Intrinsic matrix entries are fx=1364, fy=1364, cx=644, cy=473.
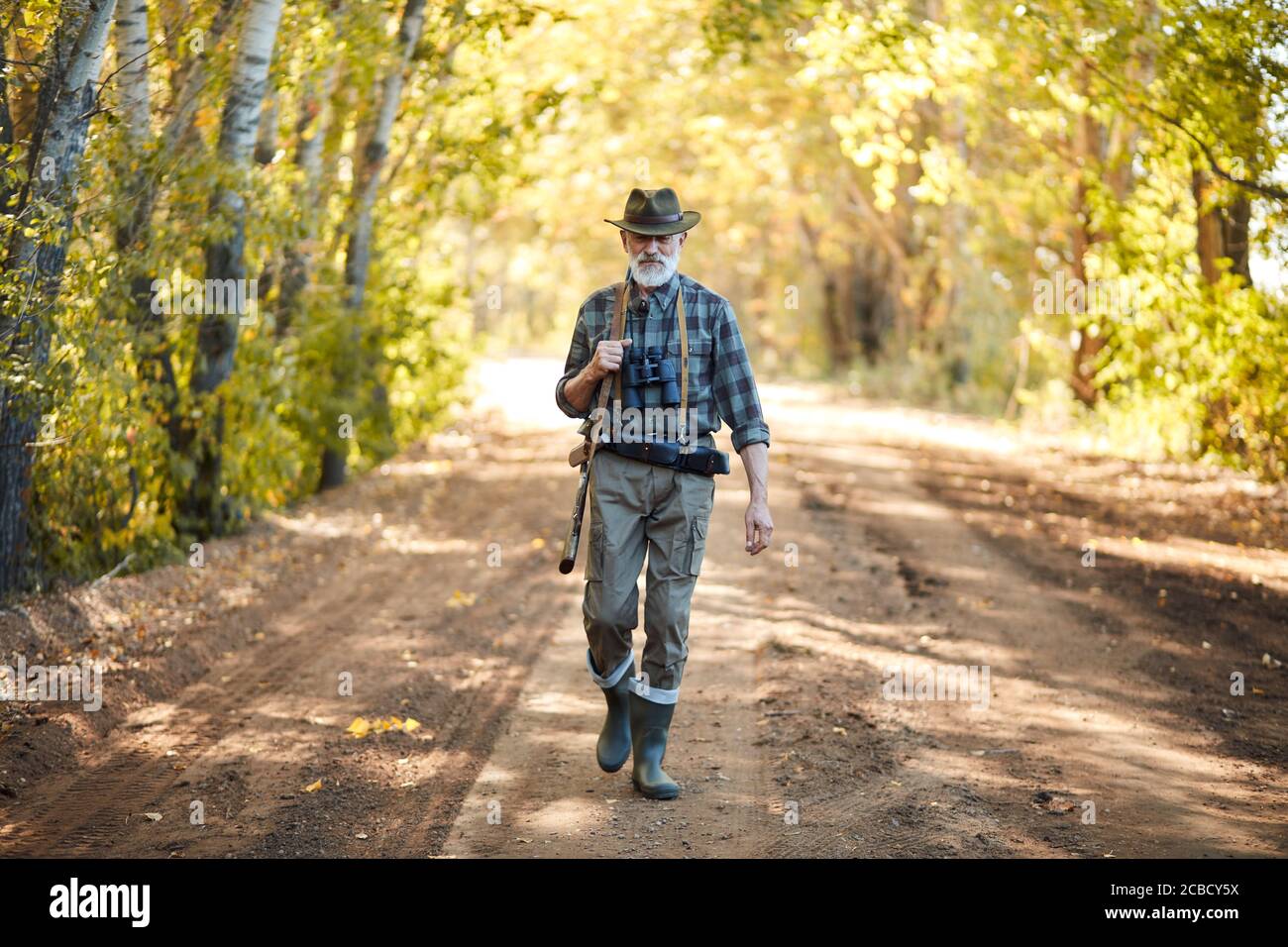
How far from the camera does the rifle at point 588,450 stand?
5473 mm

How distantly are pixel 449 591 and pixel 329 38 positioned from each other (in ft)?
15.5

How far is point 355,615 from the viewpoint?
9.17m

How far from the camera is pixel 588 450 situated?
5.58 m

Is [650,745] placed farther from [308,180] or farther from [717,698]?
[308,180]

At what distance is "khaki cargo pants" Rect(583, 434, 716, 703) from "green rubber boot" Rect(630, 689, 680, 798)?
19 cm

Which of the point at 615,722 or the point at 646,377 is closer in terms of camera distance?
the point at 646,377

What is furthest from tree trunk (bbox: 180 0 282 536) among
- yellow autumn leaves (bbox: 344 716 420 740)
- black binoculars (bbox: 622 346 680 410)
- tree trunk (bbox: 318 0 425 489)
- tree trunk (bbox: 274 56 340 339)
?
black binoculars (bbox: 622 346 680 410)

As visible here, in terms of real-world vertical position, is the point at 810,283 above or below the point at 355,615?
above

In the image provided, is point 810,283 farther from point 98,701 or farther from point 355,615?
point 98,701

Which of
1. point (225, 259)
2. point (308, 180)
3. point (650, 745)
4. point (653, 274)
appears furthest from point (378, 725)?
point (308, 180)

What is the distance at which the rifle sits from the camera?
5473mm

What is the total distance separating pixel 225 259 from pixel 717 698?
5.60 m

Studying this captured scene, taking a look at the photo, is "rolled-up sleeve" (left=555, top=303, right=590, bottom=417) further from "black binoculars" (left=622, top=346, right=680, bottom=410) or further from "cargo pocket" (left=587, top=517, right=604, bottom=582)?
"cargo pocket" (left=587, top=517, right=604, bottom=582)
